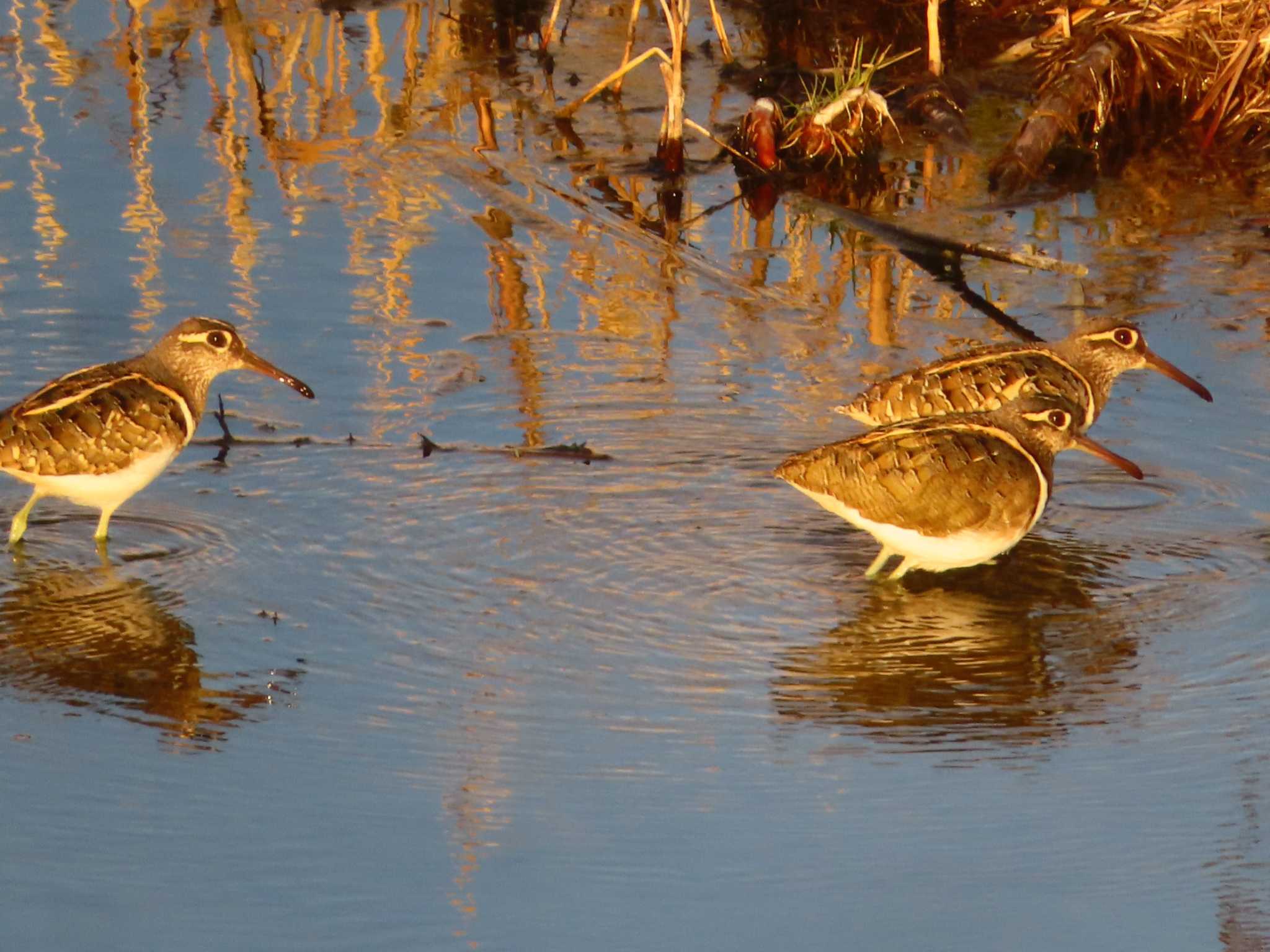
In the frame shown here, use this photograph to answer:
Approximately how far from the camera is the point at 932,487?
7000 mm

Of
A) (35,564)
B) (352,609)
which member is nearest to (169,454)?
(35,564)

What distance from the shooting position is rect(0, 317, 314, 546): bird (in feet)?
23.0

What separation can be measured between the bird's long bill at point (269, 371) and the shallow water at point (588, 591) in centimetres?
25

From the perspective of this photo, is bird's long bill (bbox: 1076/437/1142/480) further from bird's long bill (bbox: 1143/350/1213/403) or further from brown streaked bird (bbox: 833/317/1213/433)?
bird's long bill (bbox: 1143/350/1213/403)

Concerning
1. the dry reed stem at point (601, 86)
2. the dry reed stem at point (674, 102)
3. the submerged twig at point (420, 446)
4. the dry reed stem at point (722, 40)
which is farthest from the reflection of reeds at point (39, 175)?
the dry reed stem at point (722, 40)

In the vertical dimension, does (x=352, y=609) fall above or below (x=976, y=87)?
below

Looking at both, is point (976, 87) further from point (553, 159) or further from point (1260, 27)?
point (553, 159)

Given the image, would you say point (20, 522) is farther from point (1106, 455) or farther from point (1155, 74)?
point (1155, 74)

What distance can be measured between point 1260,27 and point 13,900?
9.36 metres

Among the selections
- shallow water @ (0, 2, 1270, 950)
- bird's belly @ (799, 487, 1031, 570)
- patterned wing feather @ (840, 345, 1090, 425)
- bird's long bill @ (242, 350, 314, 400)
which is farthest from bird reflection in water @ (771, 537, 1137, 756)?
bird's long bill @ (242, 350, 314, 400)

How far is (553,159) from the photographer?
38.8ft

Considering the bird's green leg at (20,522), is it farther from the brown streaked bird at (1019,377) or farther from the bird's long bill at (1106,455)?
the bird's long bill at (1106,455)

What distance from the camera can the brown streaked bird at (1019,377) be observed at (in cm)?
798

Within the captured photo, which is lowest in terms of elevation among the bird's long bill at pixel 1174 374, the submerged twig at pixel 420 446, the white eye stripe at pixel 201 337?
the submerged twig at pixel 420 446
